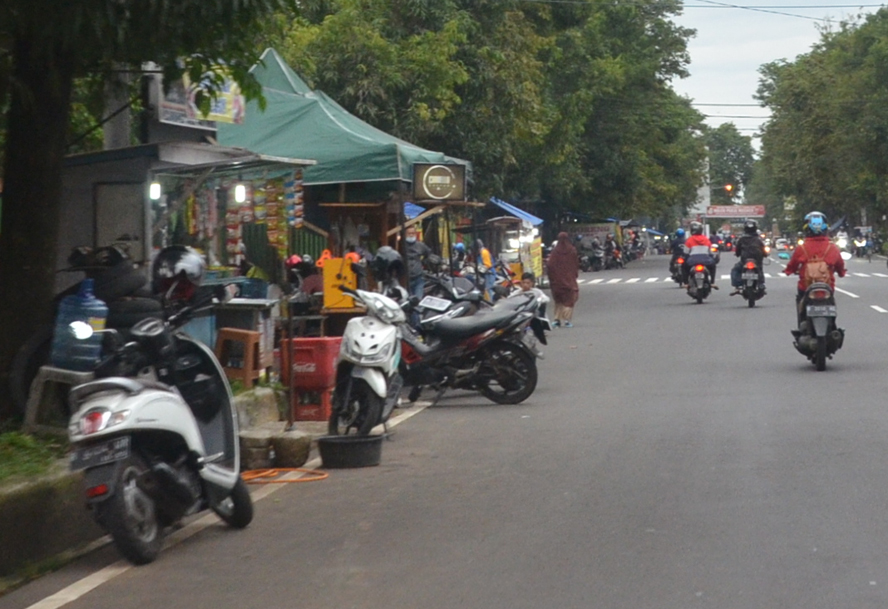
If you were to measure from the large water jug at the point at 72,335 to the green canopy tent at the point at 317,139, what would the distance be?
6991 mm

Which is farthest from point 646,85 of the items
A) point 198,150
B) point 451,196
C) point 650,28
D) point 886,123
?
point 198,150

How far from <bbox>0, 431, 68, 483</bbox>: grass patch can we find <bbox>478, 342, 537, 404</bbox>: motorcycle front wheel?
5196 mm

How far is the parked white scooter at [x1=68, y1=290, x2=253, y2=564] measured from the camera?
5926 mm

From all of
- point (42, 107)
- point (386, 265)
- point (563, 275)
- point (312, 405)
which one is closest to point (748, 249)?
point (563, 275)

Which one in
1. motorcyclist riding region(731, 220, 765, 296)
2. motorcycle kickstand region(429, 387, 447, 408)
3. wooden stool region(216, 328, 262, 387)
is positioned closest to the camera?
wooden stool region(216, 328, 262, 387)

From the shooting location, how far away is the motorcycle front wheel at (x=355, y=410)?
9.62 meters

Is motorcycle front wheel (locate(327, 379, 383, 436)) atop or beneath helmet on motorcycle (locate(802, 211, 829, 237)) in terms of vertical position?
beneath

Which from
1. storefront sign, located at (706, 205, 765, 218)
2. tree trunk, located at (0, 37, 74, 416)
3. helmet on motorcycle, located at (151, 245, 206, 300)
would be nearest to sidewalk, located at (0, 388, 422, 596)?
helmet on motorcycle, located at (151, 245, 206, 300)

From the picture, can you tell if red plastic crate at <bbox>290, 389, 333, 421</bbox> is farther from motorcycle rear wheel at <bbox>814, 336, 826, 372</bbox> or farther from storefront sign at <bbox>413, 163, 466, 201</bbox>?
motorcycle rear wheel at <bbox>814, 336, 826, 372</bbox>

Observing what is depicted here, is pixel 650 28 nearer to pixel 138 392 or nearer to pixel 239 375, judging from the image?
pixel 239 375

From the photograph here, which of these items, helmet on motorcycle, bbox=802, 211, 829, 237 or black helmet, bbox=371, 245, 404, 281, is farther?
helmet on motorcycle, bbox=802, 211, 829, 237

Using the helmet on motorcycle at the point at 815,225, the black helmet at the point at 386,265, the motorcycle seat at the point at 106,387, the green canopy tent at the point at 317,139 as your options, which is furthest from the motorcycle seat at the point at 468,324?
the motorcycle seat at the point at 106,387

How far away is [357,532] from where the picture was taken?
22.4ft

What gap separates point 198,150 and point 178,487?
504 centimetres
